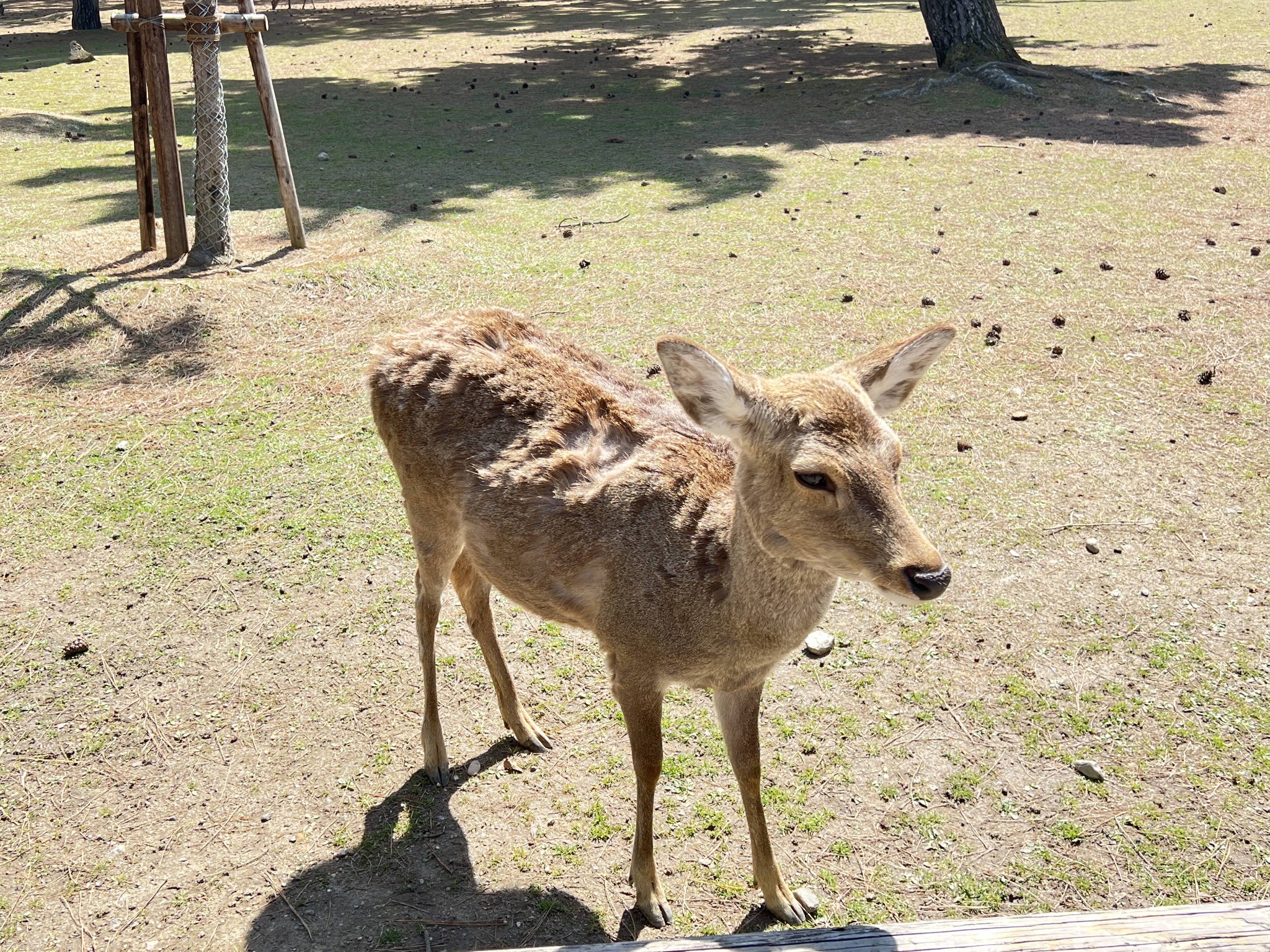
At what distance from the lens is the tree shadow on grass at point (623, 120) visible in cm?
1276

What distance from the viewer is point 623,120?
16078 millimetres

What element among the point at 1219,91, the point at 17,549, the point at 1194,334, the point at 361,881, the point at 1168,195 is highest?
the point at 1219,91

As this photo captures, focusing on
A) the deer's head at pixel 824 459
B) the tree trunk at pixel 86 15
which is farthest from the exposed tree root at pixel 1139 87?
the tree trunk at pixel 86 15

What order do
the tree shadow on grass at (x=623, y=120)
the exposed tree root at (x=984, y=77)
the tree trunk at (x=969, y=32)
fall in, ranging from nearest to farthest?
the tree shadow on grass at (x=623, y=120), the exposed tree root at (x=984, y=77), the tree trunk at (x=969, y=32)

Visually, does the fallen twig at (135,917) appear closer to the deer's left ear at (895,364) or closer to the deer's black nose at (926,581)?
the deer's black nose at (926,581)

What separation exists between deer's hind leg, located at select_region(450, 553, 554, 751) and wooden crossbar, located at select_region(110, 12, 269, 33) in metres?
6.99

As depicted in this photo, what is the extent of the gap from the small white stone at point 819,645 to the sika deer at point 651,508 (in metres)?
1.34

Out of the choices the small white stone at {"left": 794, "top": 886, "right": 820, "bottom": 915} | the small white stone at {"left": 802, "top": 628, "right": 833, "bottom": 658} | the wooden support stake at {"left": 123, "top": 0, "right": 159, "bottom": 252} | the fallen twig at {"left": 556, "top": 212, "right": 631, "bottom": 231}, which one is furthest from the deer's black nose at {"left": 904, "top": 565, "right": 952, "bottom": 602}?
the wooden support stake at {"left": 123, "top": 0, "right": 159, "bottom": 252}

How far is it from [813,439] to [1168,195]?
33.9 feet

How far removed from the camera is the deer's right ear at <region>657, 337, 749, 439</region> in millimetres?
3191

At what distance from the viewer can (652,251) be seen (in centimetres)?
1032

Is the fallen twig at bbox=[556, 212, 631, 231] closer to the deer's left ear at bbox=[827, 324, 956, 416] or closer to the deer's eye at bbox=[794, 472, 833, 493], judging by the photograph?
the deer's left ear at bbox=[827, 324, 956, 416]

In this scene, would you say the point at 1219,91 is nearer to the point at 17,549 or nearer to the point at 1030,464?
the point at 1030,464

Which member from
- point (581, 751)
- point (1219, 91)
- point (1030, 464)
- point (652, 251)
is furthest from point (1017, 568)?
point (1219, 91)
